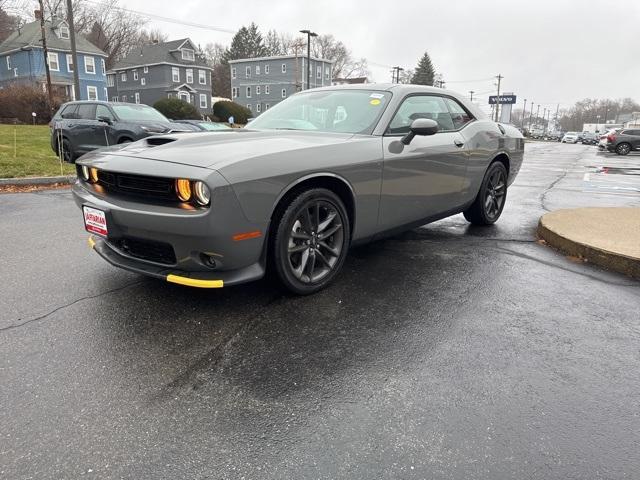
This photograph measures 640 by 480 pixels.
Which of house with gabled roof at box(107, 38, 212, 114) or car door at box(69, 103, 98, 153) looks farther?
house with gabled roof at box(107, 38, 212, 114)

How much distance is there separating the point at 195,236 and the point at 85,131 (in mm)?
10058

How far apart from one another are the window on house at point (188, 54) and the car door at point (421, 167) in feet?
177

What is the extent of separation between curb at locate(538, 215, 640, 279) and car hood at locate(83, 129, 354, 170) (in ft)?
8.60

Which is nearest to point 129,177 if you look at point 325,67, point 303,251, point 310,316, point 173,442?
point 303,251

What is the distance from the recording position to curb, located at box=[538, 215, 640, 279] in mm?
4125

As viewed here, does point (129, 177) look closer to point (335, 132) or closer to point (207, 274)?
point (207, 274)

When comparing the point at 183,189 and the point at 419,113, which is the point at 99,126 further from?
the point at 183,189

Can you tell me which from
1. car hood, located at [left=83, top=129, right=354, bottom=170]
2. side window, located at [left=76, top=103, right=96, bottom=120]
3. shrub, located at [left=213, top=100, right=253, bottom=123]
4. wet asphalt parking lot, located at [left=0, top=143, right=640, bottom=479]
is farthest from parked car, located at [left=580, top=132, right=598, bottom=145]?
car hood, located at [left=83, top=129, right=354, bottom=170]

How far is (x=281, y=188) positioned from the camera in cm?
296

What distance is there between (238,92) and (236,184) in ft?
214

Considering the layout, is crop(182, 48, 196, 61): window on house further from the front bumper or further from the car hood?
the front bumper

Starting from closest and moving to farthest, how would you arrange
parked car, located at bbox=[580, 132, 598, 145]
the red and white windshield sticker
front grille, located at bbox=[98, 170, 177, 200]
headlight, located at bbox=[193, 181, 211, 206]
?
headlight, located at bbox=[193, 181, 211, 206], front grille, located at bbox=[98, 170, 177, 200], the red and white windshield sticker, parked car, located at bbox=[580, 132, 598, 145]

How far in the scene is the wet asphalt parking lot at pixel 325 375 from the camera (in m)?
1.83

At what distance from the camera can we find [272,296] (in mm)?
3389
